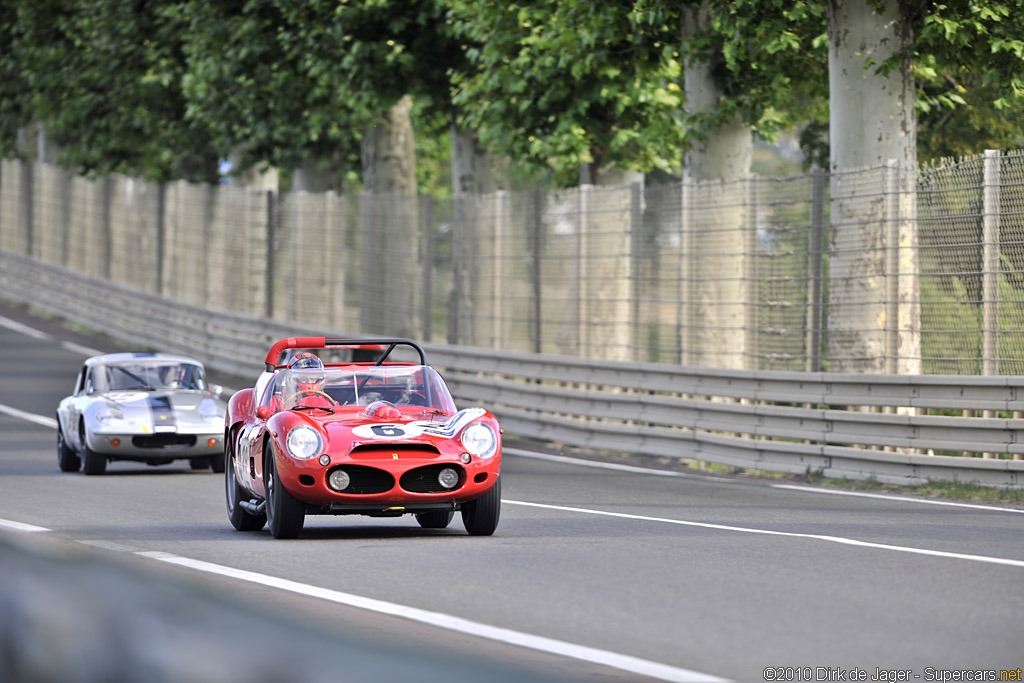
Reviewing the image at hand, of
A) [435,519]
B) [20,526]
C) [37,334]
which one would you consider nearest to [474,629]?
[435,519]

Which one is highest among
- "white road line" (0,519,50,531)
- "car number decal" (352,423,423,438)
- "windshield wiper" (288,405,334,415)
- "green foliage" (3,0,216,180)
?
"green foliage" (3,0,216,180)

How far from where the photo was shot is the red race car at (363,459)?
1077 cm

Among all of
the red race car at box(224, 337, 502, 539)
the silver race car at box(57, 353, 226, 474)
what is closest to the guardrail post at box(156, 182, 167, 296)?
the silver race car at box(57, 353, 226, 474)

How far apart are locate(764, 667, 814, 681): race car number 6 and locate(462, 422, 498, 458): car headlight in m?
5.02

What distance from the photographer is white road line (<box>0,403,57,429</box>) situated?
2425cm

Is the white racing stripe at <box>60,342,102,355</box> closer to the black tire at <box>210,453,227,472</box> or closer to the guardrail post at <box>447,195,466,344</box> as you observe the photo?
the guardrail post at <box>447,195,466,344</box>

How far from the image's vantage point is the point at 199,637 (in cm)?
262

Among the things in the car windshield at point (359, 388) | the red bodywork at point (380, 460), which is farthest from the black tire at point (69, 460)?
the red bodywork at point (380, 460)

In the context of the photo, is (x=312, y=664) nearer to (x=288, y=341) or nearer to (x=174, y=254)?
(x=288, y=341)

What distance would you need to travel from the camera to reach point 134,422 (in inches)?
682

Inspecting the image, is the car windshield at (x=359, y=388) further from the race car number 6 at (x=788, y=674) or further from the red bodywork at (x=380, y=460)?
the race car number 6 at (x=788, y=674)

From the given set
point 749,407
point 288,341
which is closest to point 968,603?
point 288,341

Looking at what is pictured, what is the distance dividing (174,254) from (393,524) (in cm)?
2771

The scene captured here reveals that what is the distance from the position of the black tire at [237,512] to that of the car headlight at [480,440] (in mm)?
1723
